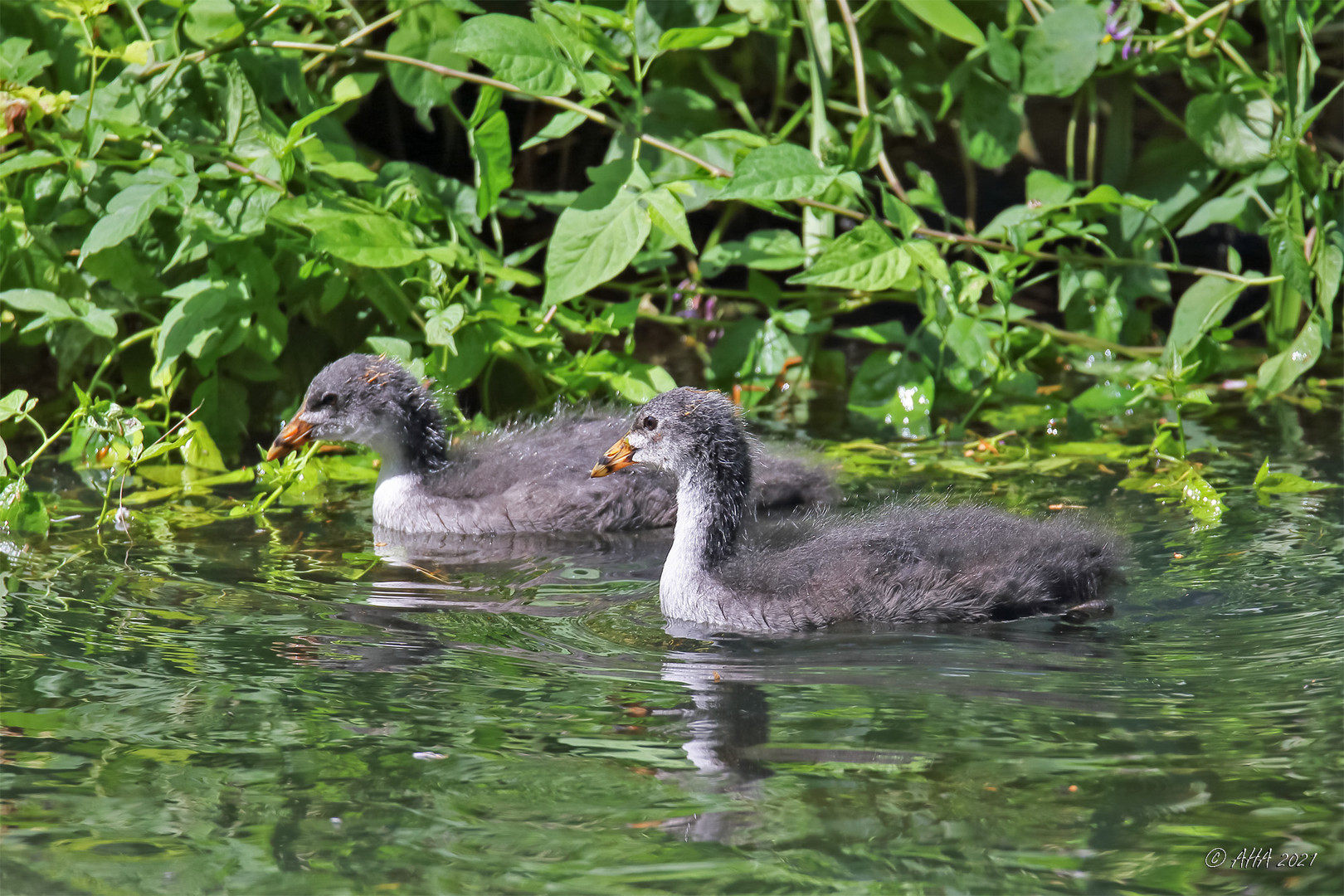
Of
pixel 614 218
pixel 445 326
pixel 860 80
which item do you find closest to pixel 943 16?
pixel 860 80

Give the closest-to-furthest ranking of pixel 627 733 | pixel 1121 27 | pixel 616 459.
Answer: pixel 627 733 < pixel 616 459 < pixel 1121 27

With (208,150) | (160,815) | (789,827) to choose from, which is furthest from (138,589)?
(789,827)

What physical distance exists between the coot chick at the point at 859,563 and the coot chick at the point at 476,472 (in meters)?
0.99

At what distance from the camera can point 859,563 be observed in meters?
4.71

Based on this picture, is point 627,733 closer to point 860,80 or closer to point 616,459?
point 616,459

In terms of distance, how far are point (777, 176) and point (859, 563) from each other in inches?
77.2

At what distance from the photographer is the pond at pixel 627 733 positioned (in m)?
3.13

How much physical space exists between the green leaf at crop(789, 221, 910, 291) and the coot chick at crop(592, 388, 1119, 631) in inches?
56.0

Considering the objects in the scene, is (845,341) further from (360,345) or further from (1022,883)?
(1022,883)

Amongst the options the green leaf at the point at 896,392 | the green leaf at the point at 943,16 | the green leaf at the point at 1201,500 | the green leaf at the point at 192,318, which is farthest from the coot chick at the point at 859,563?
the green leaf at the point at 943,16

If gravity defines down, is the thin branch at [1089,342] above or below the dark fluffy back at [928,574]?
above

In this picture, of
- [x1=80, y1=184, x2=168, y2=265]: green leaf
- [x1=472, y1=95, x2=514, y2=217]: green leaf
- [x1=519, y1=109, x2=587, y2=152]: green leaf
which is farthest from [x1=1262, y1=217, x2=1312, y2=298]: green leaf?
[x1=80, y1=184, x2=168, y2=265]: green leaf

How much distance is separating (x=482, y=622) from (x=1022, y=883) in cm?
217

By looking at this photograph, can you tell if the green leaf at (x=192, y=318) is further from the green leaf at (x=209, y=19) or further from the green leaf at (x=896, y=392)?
the green leaf at (x=896, y=392)
